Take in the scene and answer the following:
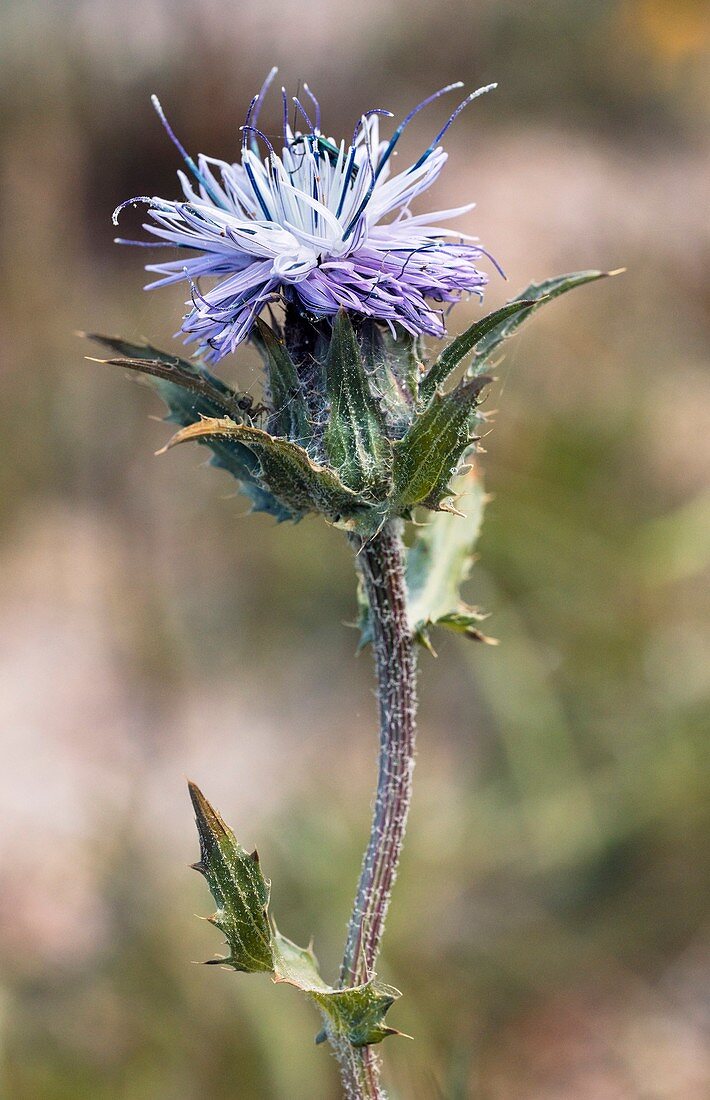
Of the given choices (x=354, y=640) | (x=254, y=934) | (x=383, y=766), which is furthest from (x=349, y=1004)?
(x=354, y=640)

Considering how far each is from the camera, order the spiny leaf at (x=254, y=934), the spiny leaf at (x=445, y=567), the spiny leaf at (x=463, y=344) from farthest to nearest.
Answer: the spiny leaf at (x=445, y=567)
the spiny leaf at (x=254, y=934)
the spiny leaf at (x=463, y=344)

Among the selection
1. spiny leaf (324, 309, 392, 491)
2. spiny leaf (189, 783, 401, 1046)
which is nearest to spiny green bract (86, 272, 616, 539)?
spiny leaf (324, 309, 392, 491)

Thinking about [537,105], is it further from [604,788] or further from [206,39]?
[604,788]

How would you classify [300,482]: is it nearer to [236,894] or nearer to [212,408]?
[212,408]

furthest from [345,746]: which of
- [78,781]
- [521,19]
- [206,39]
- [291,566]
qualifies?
[521,19]

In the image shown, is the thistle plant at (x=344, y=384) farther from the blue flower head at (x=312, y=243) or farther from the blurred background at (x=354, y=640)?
the blurred background at (x=354, y=640)

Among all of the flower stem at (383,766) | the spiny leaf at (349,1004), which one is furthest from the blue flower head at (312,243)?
the spiny leaf at (349,1004)
